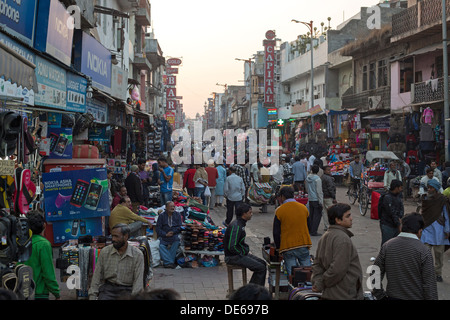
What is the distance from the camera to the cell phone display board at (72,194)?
9664mm

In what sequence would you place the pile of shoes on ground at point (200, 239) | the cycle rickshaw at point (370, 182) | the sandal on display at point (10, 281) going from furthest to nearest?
the cycle rickshaw at point (370, 182) → the pile of shoes on ground at point (200, 239) → the sandal on display at point (10, 281)

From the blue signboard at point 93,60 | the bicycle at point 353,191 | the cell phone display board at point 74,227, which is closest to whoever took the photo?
the cell phone display board at point 74,227

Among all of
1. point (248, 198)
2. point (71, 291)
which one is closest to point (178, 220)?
point (71, 291)

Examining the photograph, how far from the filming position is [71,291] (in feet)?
26.2

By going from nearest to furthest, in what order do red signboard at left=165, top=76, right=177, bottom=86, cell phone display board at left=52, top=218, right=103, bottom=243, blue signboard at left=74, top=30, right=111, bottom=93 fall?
cell phone display board at left=52, top=218, right=103, bottom=243, blue signboard at left=74, top=30, right=111, bottom=93, red signboard at left=165, top=76, right=177, bottom=86

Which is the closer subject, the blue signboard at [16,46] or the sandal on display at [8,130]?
the sandal on display at [8,130]

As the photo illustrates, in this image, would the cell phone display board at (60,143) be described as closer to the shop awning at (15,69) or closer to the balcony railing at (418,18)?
the shop awning at (15,69)

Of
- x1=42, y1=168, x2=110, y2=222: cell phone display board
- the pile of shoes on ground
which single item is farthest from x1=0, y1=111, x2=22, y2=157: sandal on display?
the pile of shoes on ground

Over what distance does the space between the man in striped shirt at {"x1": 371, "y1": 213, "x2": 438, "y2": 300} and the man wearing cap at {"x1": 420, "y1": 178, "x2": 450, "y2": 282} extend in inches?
152

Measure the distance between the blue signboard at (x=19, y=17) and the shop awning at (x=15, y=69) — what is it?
1.44 m

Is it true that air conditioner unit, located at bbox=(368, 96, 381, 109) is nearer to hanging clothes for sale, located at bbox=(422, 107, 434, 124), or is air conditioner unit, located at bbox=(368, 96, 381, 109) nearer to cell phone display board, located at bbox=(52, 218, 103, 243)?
hanging clothes for sale, located at bbox=(422, 107, 434, 124)

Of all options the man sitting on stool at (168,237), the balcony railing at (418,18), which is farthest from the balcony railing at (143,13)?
the man sitting on stool at (168,237)

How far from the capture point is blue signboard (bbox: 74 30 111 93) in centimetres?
1235

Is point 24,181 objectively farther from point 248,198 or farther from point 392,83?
point 392,83
